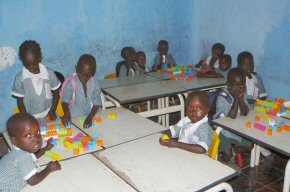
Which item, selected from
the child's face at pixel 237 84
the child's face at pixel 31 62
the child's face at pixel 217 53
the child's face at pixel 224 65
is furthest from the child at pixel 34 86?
the child's face at pixel 217 53

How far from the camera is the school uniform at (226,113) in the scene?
3.28m

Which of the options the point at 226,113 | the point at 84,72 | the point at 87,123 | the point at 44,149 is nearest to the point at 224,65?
the point at 226,113

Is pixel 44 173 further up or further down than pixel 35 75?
further down

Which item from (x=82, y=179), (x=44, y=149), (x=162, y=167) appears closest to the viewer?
(x=82, y=179)

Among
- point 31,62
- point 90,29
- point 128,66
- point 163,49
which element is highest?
point 90,29

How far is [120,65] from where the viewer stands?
17.5ft

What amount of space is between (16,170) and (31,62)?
1525 mm

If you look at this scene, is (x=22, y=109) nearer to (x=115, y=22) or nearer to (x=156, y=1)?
(x=115, y=22)

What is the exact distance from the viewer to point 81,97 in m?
3.33

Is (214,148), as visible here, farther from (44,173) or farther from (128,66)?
(128,66)

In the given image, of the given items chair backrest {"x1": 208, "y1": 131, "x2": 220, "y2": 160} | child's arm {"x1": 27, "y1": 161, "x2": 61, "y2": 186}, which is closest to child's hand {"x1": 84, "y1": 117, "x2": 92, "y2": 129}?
child's arm {"x1": 27, "y1": 161, "x2": 61, "y2": 186}

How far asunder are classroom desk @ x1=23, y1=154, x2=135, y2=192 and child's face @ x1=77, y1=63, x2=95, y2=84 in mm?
1156

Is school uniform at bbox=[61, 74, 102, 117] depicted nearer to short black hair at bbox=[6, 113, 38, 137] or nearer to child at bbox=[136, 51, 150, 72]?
short black hair at bbox=[6, 113, 38, 137]

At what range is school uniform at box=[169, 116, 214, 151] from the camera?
2369mm
